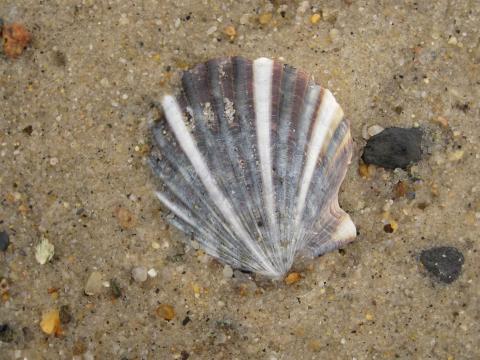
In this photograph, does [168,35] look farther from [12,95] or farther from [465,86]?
[465,86]

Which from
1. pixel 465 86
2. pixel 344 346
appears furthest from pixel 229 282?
pixel 465 86

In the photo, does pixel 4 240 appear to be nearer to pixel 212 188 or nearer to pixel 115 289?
pixel 115 289

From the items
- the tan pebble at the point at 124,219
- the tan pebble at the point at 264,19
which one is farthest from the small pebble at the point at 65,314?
the tan pebble at the point at 264,19

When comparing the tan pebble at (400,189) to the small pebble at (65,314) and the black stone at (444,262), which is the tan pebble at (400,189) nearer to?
the black stone at (444,262)

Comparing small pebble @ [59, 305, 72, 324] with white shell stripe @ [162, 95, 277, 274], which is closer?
white shell stripe @ [162, 95, 277, 274]

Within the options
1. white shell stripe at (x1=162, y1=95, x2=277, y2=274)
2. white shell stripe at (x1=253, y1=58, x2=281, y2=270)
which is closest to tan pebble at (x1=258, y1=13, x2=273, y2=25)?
white shell stripe at (x1=253, y1=58, x2=281, y2=270)

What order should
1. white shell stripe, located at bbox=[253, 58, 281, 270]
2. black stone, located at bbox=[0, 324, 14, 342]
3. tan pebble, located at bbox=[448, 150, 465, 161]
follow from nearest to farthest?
white shell stripe, located at bbox=[253, 58, 281, 270] < black stone, located at bbox=[0, 324, 14, 342] < tan pebble, located at bbox=[448, 150, 465, 161]

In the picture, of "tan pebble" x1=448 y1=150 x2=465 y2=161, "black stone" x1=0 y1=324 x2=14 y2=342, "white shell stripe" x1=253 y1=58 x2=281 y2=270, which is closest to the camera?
"white shell stripe" x1=253 y1=58 x2=281 y2=270

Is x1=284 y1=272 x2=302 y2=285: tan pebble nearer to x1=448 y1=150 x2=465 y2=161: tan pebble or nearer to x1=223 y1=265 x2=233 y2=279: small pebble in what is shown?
x1=223 y1=265 x2=233 y2=279: small pebble
